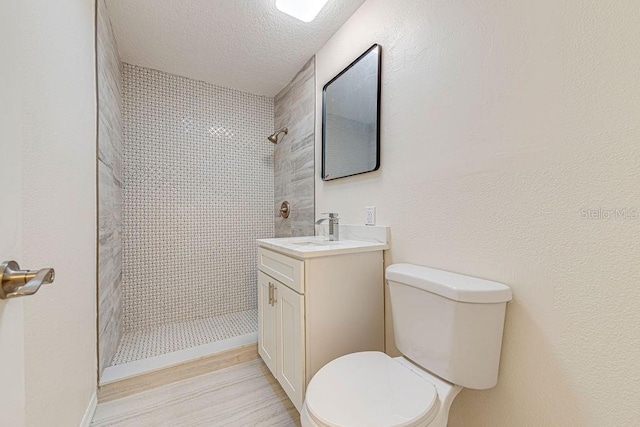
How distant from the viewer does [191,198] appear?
2.25m

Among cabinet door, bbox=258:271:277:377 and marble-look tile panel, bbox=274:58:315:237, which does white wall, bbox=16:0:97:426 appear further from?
marble-look tile panel, bbox=274:58:315:237

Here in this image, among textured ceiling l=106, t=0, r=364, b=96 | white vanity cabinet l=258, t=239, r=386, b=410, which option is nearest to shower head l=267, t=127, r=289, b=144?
textured ceiling l=106, t=0, r=364, b=96

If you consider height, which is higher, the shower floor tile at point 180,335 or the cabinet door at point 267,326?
the cabinet door at point 267,326

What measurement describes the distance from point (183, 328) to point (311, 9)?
2468 millimetres

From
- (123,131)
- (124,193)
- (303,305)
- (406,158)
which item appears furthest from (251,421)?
(123,131)

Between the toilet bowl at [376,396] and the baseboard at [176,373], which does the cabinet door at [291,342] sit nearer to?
the toilet bowl at [376,396]

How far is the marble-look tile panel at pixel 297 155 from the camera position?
201cm

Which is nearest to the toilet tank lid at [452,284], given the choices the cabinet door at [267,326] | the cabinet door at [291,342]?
the cabinet door at [291,342]

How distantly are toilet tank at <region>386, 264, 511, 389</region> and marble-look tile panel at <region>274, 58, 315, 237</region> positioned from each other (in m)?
1.20

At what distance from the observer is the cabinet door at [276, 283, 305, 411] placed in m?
1.14

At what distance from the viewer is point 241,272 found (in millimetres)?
2471

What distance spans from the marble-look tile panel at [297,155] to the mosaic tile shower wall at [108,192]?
125 centimetres

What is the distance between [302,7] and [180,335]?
94.5 inches

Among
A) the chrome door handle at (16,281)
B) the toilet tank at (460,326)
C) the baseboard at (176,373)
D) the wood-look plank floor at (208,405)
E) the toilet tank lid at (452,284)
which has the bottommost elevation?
the wood-look plank floor at (208,405)
